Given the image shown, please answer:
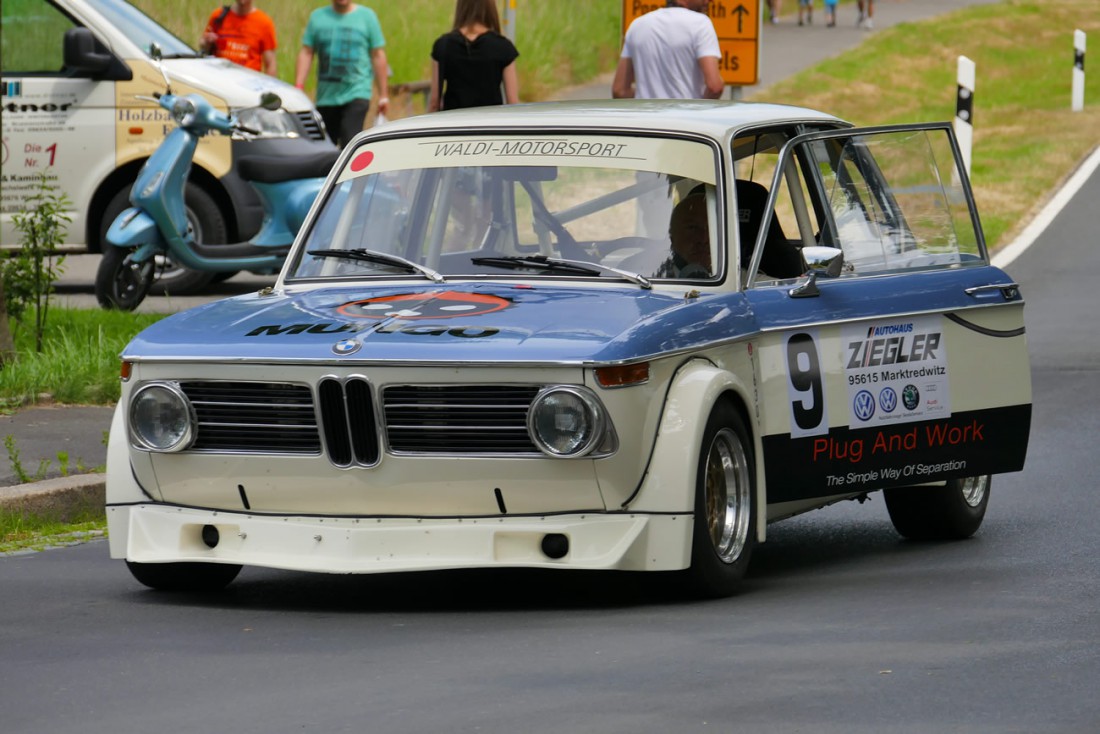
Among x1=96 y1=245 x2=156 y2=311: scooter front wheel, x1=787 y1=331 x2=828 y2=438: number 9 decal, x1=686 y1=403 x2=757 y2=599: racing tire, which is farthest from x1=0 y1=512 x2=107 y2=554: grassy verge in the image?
x1=96 y1=245 x2=156 y2=311: scooter front wheel

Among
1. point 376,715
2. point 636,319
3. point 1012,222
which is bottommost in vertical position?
point 1012,222

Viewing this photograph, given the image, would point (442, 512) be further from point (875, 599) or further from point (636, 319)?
point (875, 599)

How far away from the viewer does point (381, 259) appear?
794 cm

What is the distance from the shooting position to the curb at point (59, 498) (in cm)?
895

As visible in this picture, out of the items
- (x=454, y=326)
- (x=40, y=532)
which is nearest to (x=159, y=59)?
(x=40, y=532)

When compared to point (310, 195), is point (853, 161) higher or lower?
higher

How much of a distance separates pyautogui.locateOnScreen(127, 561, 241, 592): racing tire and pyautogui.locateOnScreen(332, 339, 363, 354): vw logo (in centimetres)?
101

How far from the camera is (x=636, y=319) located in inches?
275

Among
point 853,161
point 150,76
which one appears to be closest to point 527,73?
point 150,76

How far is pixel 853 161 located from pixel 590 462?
2331 mm

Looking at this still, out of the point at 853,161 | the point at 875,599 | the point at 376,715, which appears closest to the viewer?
the point at 376,715

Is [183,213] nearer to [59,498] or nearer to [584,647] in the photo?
[59,498]

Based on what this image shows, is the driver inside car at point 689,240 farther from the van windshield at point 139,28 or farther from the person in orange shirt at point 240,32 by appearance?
the person in orange shirt at point 240,32

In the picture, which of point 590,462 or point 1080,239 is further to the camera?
point 1080,239
